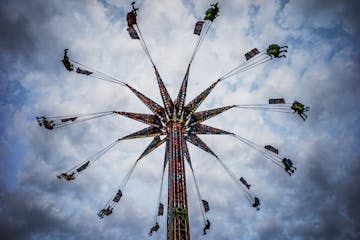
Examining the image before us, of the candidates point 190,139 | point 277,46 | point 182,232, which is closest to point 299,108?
point 277,46

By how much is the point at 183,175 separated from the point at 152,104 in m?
6.64

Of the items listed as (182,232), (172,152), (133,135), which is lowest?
(182,232)

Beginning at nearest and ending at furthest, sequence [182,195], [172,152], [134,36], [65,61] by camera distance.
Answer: [182,195], [172,152], [134,36], [65,61]

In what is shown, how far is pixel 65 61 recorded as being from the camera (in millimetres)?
22125

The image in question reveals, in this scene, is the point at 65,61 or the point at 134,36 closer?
the point at 134,36

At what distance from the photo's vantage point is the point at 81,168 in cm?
2136

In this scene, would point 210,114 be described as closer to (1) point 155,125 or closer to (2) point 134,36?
(1) point 155,125

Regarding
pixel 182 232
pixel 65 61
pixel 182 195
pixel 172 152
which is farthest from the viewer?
pixel 65 61

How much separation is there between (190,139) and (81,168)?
934cm

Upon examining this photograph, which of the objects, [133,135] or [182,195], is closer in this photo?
[182,195]

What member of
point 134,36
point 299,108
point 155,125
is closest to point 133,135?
point 155,125

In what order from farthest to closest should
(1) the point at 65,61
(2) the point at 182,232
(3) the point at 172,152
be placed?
(1) the point at 65,61, (3) the point at 172,152, (2) the point at 182,232

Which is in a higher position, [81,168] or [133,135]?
[133,135]

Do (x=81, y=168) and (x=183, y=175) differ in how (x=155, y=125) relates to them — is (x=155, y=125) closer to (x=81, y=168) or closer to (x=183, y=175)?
(x=183, y=175)
